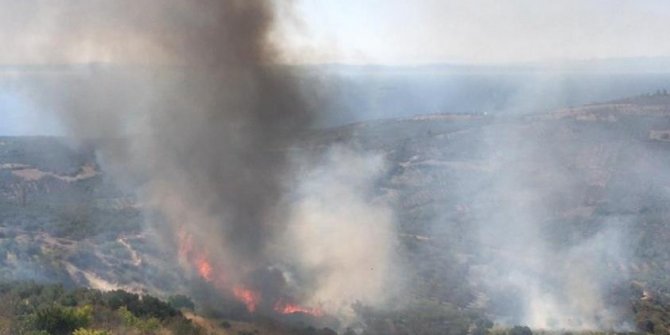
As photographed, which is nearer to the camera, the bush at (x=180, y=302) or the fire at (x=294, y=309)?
the bush at (x=180, y=302)

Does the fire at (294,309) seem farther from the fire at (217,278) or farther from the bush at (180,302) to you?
the bush at (180,302)

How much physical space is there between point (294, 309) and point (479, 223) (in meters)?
34.6

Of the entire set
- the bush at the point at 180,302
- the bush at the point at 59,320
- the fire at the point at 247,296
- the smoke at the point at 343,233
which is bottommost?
the bush at the point at 59,320

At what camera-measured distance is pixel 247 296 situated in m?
40.7

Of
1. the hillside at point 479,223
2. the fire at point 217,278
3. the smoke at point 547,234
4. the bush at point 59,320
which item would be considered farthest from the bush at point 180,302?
the smoke at point 547,234

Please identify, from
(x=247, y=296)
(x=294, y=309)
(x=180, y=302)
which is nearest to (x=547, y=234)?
(x=294, y=309)

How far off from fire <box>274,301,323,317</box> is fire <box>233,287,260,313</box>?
1.49 metres

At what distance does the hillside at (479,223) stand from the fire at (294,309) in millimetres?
1803

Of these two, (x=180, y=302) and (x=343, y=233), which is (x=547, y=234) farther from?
(x=180, y=302)

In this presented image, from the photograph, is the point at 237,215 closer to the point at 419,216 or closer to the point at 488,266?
the point at 488,266

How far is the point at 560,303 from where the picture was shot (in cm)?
4856

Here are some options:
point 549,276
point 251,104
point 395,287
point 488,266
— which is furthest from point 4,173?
point 549,276

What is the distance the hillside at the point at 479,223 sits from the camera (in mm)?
45250

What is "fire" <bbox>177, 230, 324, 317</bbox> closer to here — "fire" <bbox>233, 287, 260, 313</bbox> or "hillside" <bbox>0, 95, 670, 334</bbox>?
"fire" <bbox>233, 287, 260, 313</bbox>
